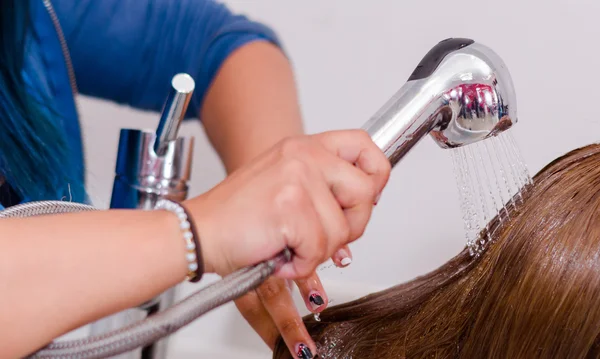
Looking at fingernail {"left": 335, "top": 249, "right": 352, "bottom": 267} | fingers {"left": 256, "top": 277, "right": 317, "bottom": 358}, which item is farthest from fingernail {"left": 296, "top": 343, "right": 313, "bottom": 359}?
fingernail {"left": 335, "top": 249, "right": 352, "bottom": 267}

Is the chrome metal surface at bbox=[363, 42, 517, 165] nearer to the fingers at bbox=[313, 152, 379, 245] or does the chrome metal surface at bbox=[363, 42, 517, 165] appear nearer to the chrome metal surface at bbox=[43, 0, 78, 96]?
the fingers at bbox=[313, 152, 379, 245]

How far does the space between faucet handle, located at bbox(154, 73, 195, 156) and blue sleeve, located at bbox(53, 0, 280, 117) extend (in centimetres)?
18

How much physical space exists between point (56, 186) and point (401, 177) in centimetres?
44

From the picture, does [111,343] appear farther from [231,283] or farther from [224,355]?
[224,355]

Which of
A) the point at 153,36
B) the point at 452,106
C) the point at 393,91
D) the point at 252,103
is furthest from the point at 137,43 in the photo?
the point at 452,106

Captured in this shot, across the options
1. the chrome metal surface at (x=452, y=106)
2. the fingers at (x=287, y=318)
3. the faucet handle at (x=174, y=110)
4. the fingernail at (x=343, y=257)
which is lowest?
the fingers at (x=287, y=318)

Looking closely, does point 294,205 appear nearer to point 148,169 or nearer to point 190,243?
point 190,243

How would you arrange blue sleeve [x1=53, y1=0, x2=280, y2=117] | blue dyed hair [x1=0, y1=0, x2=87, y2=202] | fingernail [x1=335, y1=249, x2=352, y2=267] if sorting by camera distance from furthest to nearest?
blue sleeve [x1=53, y1=0, x2=280, y2=117] < blue dyed hair [x1=0, y1=0, x2=87, y2=202] < fingernail [x1=335, y1=249, x2=352, y2=267]

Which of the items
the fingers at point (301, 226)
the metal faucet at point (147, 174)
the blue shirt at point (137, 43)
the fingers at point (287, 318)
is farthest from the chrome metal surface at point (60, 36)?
the fingers at point (301, 226)

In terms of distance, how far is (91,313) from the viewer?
372mm

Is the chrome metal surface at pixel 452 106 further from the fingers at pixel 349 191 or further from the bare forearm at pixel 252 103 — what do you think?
the bare forearm at pixel 252 103

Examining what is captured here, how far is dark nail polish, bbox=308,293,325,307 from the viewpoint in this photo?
0.60 m

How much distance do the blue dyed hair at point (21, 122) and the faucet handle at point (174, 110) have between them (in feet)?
0.50

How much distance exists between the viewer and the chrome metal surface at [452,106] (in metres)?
0.44
